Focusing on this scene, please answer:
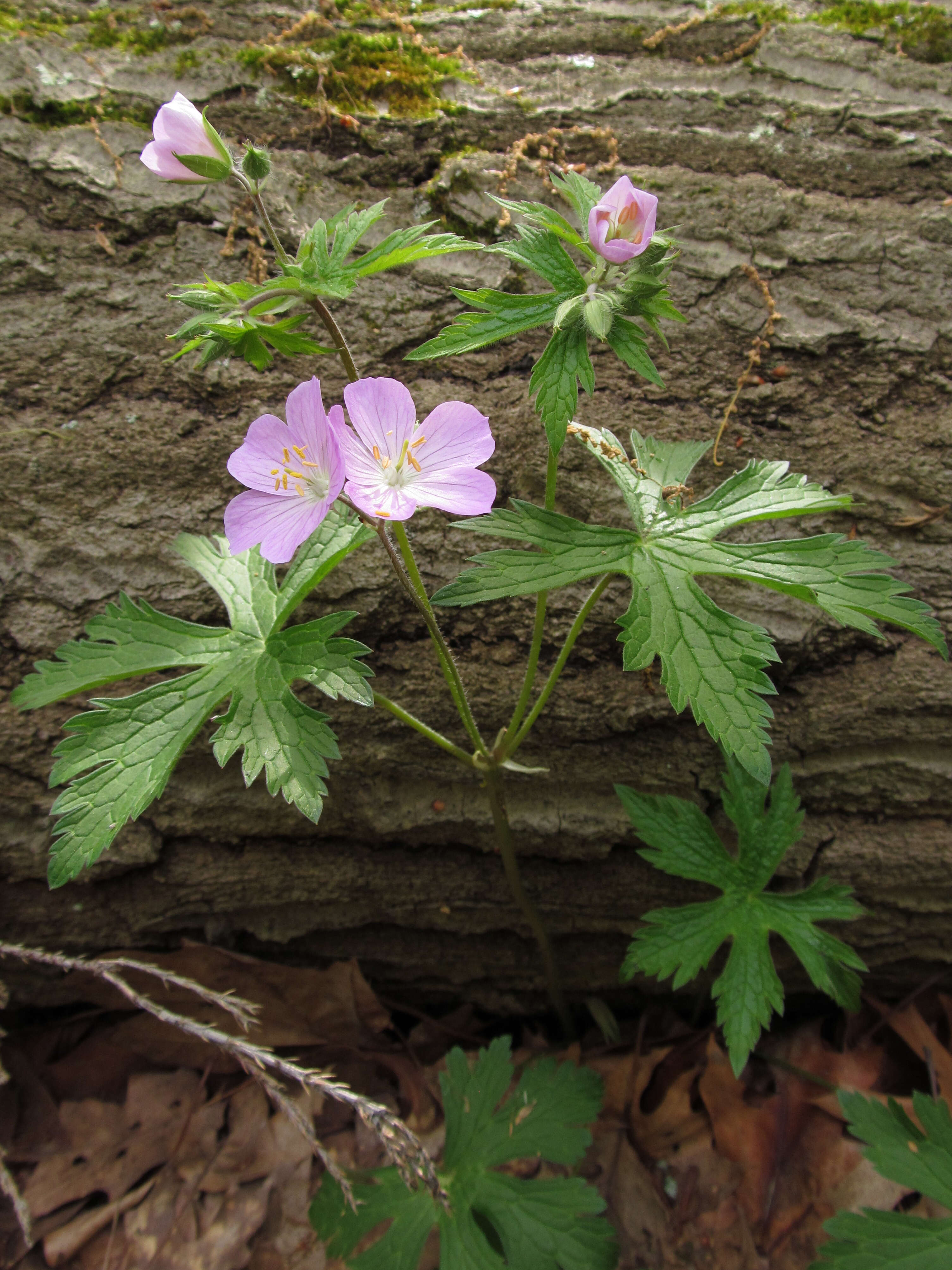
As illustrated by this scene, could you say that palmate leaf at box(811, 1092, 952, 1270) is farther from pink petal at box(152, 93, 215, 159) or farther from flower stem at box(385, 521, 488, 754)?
pink petal at box(152, 93, 215, 159)

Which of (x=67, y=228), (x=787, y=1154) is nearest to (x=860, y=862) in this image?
(x=787, y=1154)

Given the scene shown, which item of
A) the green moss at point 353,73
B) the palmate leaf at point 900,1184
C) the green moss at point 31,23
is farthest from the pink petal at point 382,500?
the green moss at point 31,23

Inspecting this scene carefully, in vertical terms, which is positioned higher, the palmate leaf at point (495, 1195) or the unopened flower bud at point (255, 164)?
the unopened flower bud at point (255, 164)

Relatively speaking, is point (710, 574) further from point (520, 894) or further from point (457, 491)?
point (520, 894)

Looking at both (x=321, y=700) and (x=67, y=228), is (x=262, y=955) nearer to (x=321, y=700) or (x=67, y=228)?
(x=321, y=700)

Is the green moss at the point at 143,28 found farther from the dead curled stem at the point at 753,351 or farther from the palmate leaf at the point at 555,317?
the dead curled stem at the point at 753,351

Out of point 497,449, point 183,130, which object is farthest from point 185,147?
point 497,449
